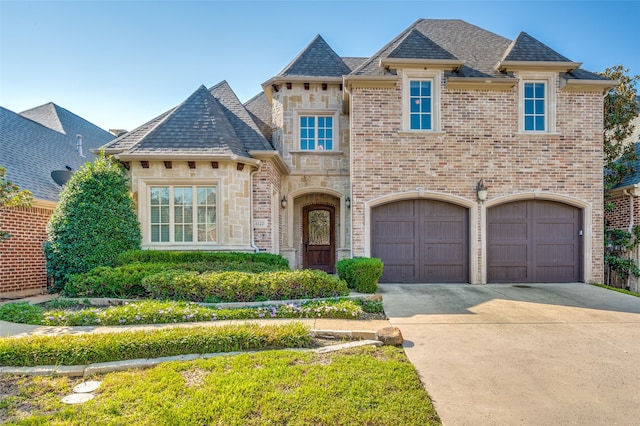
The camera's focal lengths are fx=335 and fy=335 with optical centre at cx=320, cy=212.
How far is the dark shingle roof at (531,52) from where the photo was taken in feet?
29.6

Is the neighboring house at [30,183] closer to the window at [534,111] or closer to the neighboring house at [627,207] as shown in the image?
the window at [534,111]

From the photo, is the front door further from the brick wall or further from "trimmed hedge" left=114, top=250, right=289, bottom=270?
the brick wall

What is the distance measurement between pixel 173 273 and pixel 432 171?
22.0 ft

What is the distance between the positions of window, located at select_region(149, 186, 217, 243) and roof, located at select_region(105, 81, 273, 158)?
1.00 m

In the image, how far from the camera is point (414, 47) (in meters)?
9.08

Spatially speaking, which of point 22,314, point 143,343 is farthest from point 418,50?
point 22,314

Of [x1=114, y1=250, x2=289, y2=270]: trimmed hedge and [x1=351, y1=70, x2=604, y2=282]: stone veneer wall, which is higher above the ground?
[x1=351, y1=70, x2=604, y2=282]: stone veneer wall

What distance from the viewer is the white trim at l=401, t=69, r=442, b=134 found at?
8.94 m

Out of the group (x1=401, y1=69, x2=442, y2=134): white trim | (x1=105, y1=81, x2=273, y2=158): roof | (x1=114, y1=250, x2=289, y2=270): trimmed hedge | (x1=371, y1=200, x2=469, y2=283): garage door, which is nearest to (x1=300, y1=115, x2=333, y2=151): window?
(x1=105, y1=81, x2=273, y2=158): roof

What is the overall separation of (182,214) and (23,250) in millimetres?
3679

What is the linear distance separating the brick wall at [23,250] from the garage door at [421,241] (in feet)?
27.8

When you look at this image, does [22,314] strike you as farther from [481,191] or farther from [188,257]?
[481,191]

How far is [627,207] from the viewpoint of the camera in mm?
9180

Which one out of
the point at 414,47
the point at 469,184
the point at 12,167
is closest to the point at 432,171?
the point at 469,184
